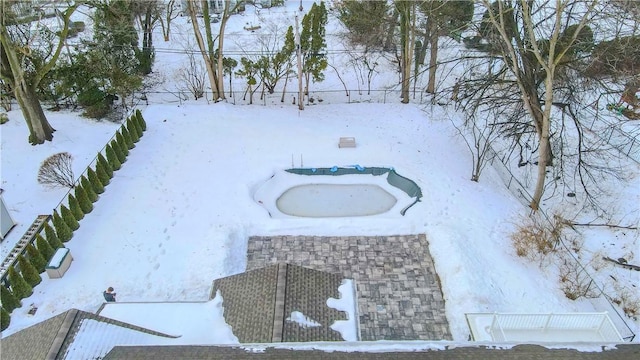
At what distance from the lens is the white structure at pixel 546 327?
418 inches

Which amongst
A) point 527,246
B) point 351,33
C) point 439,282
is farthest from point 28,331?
point 351,33

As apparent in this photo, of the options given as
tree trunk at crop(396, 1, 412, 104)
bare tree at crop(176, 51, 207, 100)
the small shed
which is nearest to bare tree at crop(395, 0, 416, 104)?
tree trunk at crop(396, 1, 412, 104)

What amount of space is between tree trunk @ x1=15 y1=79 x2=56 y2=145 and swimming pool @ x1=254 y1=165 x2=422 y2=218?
351 inches

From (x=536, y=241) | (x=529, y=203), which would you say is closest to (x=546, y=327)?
(x=536, y=241)

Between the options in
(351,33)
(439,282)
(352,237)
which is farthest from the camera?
(351,33)

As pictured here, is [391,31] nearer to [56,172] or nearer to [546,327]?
[56,172]

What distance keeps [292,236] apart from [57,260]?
6.64m

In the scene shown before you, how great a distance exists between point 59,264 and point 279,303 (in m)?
7.04

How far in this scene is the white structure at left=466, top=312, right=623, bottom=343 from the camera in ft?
34.9

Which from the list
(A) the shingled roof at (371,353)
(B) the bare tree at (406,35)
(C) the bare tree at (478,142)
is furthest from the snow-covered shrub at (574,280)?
(B) the bare tree at (406,35)

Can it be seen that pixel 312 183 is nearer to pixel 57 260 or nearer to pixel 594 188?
pixel 57 260

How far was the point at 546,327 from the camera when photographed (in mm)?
10789

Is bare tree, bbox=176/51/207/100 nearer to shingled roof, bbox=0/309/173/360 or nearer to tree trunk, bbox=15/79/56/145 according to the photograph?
tree trunk, bbox=15/79/56/145

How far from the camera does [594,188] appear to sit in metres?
17.4
